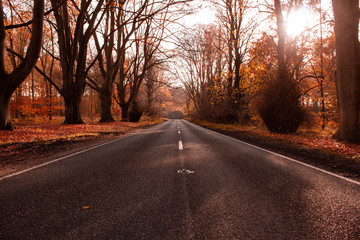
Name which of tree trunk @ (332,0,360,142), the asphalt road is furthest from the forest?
the asphalt road

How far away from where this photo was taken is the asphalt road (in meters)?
2.06

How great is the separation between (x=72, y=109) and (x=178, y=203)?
52.0 feet

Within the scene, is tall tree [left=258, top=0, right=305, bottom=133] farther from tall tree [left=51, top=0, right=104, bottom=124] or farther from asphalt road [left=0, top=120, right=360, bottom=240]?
tall tree [left=51, top=0, right=104, bottom=124]

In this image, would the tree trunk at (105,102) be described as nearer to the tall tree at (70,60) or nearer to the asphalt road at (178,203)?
the tall tree at (70,60)

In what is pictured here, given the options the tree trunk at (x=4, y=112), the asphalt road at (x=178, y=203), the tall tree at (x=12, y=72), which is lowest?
the asphalt road at (x=178, y=203)

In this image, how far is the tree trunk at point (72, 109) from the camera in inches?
608

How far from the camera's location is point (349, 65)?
752 cm

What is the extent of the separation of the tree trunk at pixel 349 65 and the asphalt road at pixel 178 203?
4.91 meters

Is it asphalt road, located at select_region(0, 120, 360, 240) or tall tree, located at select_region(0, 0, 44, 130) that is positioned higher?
tall tree, located at select_region(0, 0, 44, 130)

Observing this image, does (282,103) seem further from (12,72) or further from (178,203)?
(12,72)

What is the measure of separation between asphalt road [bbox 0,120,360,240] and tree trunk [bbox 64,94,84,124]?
12.4m

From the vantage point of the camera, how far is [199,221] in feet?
7.37

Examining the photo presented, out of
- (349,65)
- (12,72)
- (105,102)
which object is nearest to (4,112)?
(12,72)

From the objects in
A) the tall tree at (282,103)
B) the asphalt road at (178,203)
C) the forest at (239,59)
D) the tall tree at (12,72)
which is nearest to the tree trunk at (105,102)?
the forest at (239,59)
